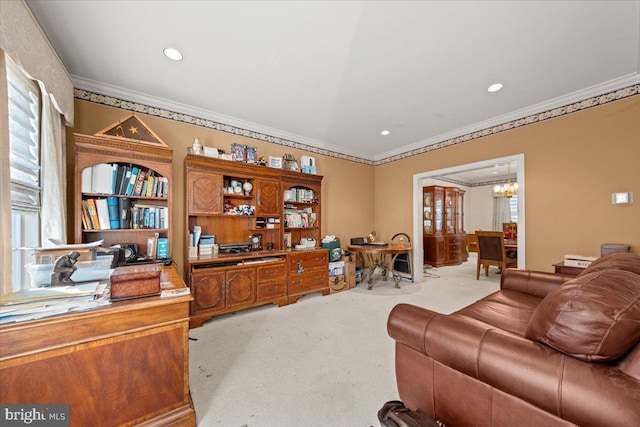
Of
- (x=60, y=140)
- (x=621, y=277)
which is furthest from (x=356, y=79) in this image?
(x=60, y=140)

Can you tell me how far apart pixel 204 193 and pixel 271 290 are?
59.9 inches

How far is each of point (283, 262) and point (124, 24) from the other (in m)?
2.76

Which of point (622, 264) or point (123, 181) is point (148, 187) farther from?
point (622, 264)

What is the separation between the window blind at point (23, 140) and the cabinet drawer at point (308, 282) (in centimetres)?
260

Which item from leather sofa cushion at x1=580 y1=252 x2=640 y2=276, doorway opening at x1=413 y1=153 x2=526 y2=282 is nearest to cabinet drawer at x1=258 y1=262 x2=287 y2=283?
doorway opening at x1=413 y1=153 x2=526 y2=282

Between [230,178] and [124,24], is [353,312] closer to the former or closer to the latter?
[230,178]

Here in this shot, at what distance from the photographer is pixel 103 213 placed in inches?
89.7

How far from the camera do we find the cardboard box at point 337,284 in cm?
381

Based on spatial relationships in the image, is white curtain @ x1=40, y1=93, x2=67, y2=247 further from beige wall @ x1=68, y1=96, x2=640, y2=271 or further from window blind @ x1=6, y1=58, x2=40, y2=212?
beige wall @ x1=68, y1=96, x2=640, y2=271

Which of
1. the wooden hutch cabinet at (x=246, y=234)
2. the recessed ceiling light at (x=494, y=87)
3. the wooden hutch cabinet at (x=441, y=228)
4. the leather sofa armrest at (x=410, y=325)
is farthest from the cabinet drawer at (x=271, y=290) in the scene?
the wooden hutch cabinet at (x=441, y=228)

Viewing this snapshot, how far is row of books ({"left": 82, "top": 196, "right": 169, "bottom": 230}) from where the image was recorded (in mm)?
2217

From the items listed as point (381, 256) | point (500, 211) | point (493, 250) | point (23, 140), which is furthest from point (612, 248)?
point (500, 211)

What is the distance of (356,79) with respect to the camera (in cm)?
245

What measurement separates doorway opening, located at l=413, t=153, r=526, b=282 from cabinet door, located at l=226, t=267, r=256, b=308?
10.1ft
